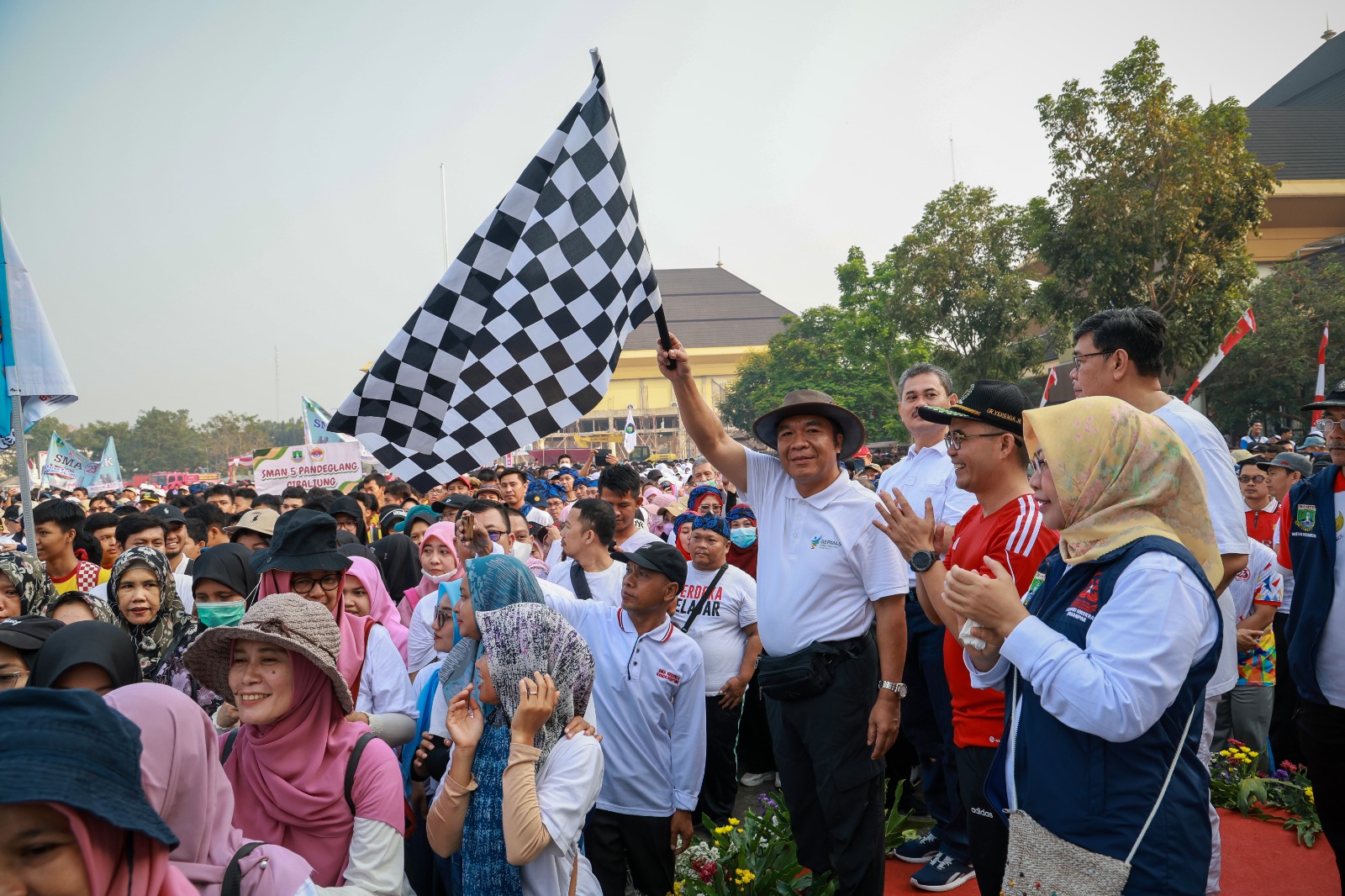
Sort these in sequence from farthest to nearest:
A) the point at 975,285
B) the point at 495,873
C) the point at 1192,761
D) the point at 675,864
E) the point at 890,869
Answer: the point at 975,285 → the point at 890,869 → the point at 675,864 → the point at 495,873 → the point at 1192,761

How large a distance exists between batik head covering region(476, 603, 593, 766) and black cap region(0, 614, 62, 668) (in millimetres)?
1364

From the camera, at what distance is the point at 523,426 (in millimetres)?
3678

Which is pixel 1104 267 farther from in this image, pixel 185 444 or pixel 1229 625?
pixel 185 444

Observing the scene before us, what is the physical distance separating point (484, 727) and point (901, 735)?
3181mm

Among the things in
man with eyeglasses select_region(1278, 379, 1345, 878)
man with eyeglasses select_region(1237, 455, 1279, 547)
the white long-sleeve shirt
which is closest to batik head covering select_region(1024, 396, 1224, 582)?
the white long-sleeve shirt

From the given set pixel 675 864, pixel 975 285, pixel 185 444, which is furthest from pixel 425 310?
pixel 185 444

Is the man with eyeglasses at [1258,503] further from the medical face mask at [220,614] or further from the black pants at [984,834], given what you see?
the medical face mask at [220,614]

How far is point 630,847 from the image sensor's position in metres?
3.51

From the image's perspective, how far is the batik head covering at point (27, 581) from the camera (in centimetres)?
401

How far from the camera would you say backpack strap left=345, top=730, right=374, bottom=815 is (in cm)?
237

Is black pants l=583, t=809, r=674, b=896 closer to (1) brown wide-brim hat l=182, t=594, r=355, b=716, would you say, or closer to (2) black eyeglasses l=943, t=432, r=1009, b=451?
(1) brown wide-brim hat l=182, t=594, r=355, b=716

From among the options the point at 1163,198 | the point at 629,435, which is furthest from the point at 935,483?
the point at 629,435

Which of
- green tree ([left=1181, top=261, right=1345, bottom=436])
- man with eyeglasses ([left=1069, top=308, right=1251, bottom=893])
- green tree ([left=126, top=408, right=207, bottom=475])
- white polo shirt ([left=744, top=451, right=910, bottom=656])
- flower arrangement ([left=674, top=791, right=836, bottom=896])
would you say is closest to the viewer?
man with eyeglasses ([left=1069, top=308, right=1251, bottom=893])

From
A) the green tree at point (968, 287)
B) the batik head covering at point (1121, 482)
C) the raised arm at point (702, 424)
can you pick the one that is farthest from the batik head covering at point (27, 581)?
the green tree at point (968, 287)
